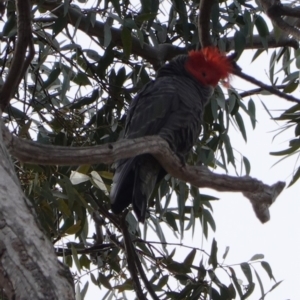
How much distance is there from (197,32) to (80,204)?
109 centimetres

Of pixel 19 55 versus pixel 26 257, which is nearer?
pixel 26 257

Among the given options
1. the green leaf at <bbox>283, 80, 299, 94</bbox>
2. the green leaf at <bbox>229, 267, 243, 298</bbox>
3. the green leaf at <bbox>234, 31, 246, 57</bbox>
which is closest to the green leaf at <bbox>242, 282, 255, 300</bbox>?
the green leaf at <bbox>229, 267, 243, 298</bbox>

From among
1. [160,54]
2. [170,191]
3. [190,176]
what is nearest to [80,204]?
[190,176]

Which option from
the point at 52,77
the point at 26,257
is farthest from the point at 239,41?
the point at 26,257

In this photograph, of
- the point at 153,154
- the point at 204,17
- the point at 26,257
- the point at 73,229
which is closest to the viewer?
the point at 26,257

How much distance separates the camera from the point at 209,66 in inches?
130

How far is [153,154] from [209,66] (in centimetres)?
94

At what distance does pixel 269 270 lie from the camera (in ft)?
9.98

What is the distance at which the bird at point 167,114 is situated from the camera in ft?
9.30

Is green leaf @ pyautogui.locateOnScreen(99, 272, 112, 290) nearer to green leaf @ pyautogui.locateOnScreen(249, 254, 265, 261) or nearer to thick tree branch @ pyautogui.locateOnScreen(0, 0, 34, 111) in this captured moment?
green leaf @ pyautogui.locateOnScreen(249, 254, 265, 261)

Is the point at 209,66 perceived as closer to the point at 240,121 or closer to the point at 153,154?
the point at 240,121

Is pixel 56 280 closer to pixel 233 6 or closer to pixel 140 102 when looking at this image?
pixel 140 102

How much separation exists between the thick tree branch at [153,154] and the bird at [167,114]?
0.99ft

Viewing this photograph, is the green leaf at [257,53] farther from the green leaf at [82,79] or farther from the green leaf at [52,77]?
the green leaf at [52,77]
